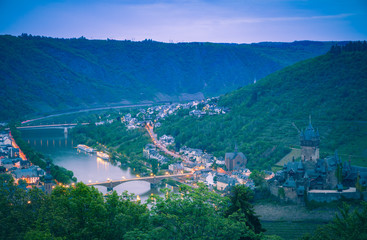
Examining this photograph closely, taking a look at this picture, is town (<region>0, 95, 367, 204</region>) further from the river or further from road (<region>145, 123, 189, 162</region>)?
the river

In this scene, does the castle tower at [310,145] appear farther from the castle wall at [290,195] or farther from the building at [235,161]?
the building at [235,161]

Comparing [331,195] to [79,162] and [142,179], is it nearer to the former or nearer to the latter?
[142,179]

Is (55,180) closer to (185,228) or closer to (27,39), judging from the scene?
(185,228)

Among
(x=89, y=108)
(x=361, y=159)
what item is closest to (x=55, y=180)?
(x=361, y=159)

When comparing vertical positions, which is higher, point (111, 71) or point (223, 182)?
point (111, 71)

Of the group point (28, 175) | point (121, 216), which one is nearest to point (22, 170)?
point (28, 175)

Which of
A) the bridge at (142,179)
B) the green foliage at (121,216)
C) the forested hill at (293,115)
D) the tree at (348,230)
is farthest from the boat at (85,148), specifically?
the tree at (348,230)

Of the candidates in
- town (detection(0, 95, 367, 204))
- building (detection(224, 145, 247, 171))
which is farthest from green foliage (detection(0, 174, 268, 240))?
building (detection(224, 145, 247, 171))
